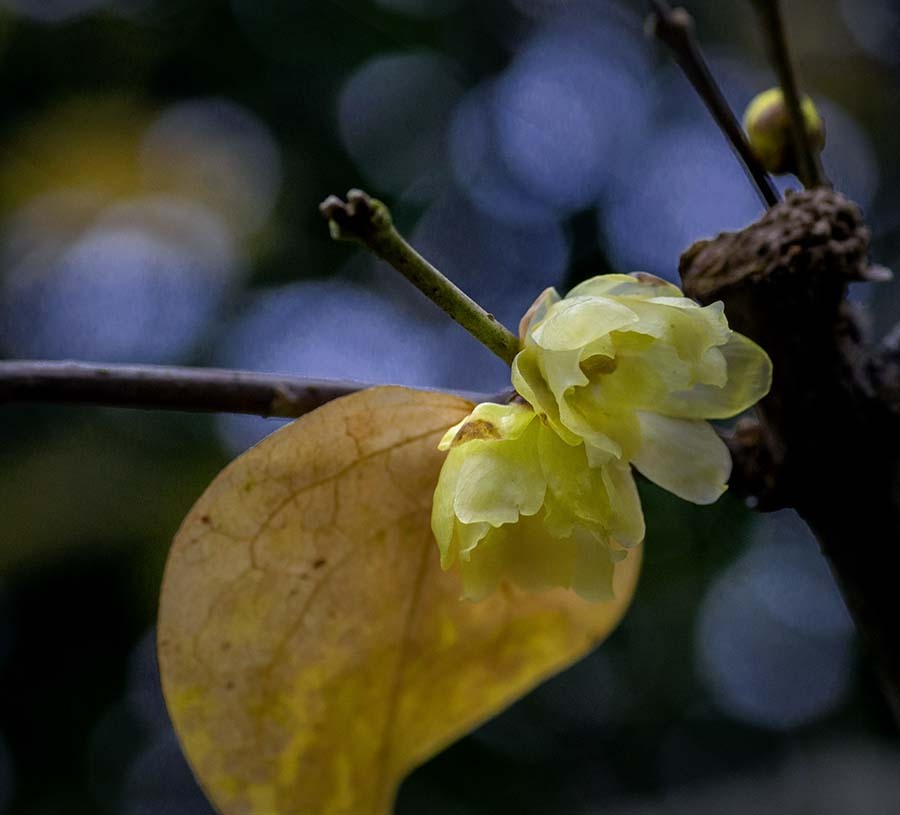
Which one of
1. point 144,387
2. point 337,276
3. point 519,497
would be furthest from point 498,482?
point 337,276

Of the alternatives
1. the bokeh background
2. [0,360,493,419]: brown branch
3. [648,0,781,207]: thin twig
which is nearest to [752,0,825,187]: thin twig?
[648,0,781,207]: thin twig

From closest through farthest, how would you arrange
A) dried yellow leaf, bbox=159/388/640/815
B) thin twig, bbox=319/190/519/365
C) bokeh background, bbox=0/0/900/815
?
thin twig, bbox=319/190/519/365
dried yellow leaf, bbox=159/388/640/815
bokeh background, bbox=0/0/900/815

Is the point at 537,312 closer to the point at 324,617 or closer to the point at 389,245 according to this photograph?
the point at 389,245

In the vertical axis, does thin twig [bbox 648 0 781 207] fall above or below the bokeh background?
above

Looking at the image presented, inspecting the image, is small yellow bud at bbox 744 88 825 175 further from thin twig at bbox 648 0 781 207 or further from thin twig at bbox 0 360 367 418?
thin twig at bbox 0 360 367 418

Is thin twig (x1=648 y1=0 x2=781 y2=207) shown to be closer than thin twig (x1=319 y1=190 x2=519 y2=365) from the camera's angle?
No

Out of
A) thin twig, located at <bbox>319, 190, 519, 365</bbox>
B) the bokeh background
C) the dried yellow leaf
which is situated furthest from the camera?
the bokeh background

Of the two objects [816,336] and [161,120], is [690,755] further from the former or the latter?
[816,336]
